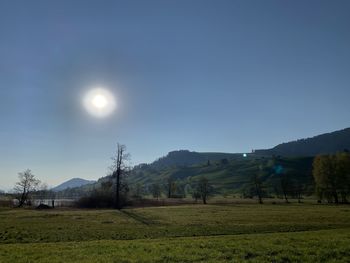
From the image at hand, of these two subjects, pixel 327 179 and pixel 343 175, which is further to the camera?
pixel 327 179

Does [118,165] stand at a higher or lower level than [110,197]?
higher

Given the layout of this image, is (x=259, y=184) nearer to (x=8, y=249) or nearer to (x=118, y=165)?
(x=118, y=165)

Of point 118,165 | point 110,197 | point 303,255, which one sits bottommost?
point 303,255

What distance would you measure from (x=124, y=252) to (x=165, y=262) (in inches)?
145

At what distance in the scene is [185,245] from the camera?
22188 mm

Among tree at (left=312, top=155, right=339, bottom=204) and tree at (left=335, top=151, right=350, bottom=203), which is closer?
tree at (left=335, top=151, right=350, bottom=203)

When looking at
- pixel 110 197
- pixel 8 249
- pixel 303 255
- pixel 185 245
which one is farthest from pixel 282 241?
pixel 110 197

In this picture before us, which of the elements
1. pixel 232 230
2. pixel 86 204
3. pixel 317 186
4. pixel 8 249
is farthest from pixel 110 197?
pixel 8 249

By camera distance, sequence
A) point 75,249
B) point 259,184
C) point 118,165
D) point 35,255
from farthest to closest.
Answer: point 259,184, point 118,165, point 75,249, point 35,255

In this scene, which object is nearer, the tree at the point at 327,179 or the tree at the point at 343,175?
the tree at the point at 343,175

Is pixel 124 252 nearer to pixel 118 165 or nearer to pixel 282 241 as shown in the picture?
pixel 282 241

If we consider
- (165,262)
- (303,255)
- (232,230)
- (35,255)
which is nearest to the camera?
(165,262)

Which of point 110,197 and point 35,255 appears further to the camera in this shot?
point 110,197

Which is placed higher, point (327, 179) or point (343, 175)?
point (343, 175)
